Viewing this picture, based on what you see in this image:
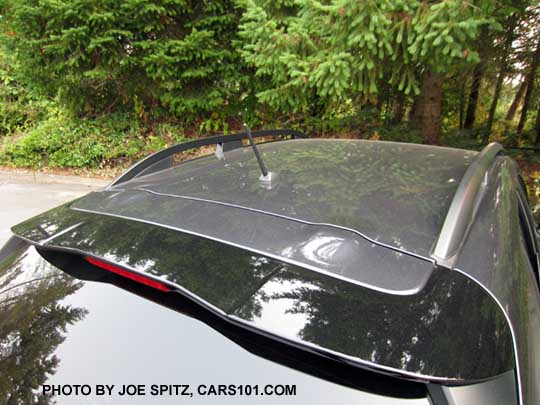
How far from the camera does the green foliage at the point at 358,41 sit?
11.2 ft

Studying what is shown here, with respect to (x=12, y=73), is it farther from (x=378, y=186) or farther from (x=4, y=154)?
(x=378, y=186)

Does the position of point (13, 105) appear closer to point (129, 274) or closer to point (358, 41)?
point (358, 41)

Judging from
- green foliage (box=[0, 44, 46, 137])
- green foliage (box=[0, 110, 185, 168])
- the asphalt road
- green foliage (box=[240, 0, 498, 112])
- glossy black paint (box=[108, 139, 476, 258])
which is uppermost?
green foliage (box=[240, 0, 498, 112])

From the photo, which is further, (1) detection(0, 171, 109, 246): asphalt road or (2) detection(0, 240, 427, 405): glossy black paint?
(1) detection(0, 171, 109, 246): asphalt road

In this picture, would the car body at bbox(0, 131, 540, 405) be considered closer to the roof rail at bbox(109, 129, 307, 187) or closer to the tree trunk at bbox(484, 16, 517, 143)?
the roof rail at bbox(109, 129, 307, 187)

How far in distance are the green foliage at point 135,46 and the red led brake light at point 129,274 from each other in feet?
19.6

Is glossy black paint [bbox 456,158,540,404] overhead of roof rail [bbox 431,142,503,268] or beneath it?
beneath

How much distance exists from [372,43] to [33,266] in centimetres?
370

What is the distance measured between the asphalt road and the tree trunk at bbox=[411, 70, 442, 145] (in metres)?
5.97

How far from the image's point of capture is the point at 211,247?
0.99 metres

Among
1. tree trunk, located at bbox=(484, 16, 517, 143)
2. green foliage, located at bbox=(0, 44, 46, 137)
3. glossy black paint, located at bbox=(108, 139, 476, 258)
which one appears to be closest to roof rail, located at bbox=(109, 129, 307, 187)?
glossy black paint, located at bbox=(108, 139, 476, 258)

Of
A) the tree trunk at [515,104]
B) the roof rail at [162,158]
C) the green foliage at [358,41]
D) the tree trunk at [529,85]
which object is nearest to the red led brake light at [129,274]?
the roof rail at [162,158]

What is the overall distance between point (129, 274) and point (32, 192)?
6913mm

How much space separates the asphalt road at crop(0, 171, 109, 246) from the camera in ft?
17.5
